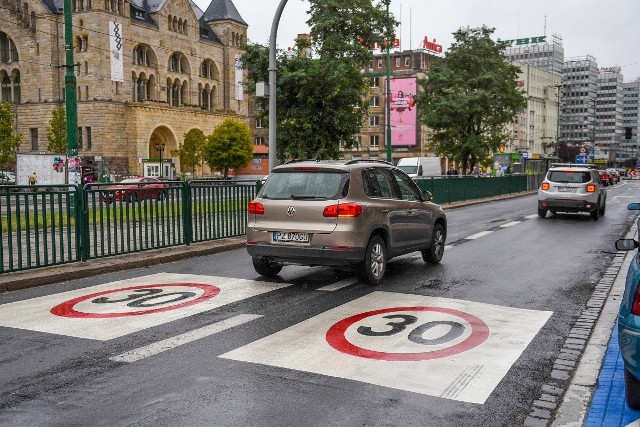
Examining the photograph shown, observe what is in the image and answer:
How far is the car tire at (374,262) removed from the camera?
9.28m

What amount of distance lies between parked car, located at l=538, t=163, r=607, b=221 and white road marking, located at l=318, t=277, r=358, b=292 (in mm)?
14005

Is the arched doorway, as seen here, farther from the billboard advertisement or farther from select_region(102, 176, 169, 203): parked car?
select_region(102, 176, 169, 203): parked car

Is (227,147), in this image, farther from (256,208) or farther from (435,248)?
(256,208)

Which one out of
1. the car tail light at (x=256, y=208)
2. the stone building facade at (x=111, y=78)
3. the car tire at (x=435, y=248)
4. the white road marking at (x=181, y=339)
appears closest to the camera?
the white road marking at (x=181, y=339)

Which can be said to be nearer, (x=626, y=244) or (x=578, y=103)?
(x=626, y=244)

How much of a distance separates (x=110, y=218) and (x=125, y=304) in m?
3.54

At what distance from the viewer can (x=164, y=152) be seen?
263 feet

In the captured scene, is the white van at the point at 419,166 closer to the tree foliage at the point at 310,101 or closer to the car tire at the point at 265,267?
the tree foliage at the point at 310,101

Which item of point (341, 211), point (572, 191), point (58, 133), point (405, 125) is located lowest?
point (572, 191)

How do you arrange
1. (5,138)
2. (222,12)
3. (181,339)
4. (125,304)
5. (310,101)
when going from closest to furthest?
(181,339), (125,304), (310,101), (5,138), (222,12)

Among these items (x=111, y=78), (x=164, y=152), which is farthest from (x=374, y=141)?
(x=111, y=78)

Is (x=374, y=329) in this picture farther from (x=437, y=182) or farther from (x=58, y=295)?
(x=437, y=182)

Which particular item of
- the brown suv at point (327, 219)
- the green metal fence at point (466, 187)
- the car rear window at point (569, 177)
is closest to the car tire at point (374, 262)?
the brown suv at point (327, 219)

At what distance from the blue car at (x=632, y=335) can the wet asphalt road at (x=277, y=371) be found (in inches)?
26.4
